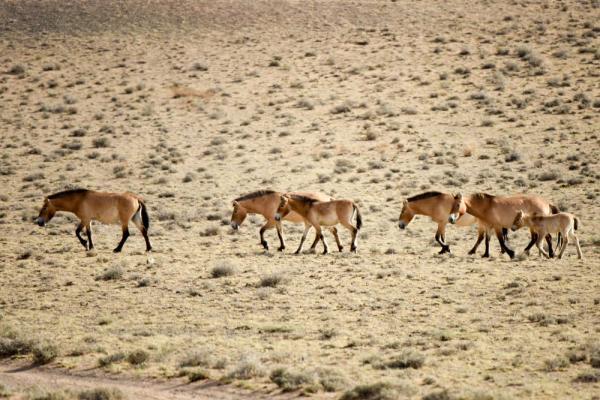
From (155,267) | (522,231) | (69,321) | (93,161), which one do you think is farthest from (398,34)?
(69,321)

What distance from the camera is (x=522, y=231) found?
1083 inches

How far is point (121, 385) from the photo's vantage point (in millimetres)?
13250

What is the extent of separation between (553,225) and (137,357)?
12204 mm

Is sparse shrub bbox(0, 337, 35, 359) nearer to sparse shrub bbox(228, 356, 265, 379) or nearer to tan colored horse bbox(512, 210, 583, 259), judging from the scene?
sparse shrub bbox(228, 356, 265, 379)

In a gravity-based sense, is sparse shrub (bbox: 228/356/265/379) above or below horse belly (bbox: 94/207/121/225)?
below

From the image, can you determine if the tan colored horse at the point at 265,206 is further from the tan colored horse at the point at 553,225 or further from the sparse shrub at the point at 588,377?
the sparse shrub at the point at 588,377

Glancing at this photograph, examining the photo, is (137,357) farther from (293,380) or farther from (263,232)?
(263,232)

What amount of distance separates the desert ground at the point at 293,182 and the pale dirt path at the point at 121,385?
0.06 meters

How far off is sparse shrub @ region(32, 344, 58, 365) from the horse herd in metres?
9.55

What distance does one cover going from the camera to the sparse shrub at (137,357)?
14234 mm

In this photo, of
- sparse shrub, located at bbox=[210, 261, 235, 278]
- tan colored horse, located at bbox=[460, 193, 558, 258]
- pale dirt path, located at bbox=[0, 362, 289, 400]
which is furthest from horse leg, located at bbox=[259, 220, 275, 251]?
pale dirt path, located at bbox=[0, 362, 289, 400]

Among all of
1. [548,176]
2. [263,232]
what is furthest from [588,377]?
[548,176]

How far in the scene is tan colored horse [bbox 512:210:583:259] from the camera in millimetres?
21609

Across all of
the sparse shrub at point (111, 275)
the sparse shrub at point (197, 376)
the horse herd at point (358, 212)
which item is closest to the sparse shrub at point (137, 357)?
the sparse shrub at point (197, 376)
